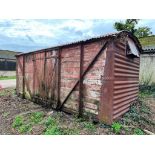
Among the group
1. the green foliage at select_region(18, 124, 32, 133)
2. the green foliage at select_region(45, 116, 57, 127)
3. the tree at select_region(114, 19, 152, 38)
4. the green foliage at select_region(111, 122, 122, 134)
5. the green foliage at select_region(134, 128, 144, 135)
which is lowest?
the green foliage at select_region(18, 124, 32, 133)

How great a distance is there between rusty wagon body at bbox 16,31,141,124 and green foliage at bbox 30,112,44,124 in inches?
31.7

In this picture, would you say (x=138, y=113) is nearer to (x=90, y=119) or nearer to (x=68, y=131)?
(x=90, y=119)

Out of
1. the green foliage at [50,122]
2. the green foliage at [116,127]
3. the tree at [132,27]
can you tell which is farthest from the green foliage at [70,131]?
the tree at [132,27]

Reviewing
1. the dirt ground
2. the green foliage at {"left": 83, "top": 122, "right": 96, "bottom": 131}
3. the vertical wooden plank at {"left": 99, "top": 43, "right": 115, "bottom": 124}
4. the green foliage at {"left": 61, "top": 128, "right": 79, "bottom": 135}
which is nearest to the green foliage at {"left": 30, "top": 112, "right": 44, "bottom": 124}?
the dirt ground

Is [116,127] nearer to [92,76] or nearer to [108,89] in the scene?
[108,89]

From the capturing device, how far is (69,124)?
247 inches

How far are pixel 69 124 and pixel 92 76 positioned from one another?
5.90 feet

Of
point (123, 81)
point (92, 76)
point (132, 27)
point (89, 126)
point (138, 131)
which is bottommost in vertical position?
point (138, 131)

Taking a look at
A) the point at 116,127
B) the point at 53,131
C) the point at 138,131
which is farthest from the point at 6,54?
the point at 138,131

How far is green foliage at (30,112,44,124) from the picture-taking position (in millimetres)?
6940

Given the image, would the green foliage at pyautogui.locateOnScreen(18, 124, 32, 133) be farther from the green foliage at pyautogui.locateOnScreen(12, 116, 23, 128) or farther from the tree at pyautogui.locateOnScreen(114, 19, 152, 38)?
the tree at pyautogui.locateOnScreen(114, 19, 152, 38)

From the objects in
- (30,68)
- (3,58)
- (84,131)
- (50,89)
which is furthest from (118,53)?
(3,58)

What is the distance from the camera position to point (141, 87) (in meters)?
13.9

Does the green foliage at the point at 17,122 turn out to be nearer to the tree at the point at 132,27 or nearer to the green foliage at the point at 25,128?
the green foliage at the point at 25,128
